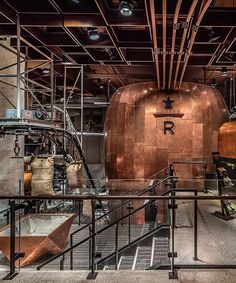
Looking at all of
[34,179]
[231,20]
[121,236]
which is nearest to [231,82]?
[231,20]

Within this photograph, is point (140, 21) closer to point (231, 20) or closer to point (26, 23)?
point (231, 20)

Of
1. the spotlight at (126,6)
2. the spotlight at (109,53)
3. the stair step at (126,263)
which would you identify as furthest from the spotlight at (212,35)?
the stair step at (126,263)

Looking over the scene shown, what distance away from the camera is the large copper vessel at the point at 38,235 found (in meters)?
5.13

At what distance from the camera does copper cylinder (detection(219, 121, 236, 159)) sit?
6.95 meters

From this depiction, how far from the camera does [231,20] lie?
180 inches

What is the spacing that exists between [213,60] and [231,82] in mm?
3944

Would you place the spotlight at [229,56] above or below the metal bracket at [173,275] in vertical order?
above

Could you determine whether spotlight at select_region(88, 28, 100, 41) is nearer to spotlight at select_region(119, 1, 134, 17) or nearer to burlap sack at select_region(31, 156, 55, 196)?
spotlight at select_region(119, 1, 134, 17)

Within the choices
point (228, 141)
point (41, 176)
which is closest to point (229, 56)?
point (228, 141)

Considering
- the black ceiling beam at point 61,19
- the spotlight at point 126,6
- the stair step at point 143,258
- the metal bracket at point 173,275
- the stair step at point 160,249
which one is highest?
the black ceiling beam at point 61,19

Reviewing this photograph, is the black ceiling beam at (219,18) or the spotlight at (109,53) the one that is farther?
the spotlight at (109,53)

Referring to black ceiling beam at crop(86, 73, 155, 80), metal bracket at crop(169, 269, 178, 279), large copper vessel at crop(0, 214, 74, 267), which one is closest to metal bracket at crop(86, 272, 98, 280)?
metal bracket at crop(169, 269, 178, 279)

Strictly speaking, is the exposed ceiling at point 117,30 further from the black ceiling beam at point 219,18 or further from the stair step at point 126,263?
the stair step at point 126,263

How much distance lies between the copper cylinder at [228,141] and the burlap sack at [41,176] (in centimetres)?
425
